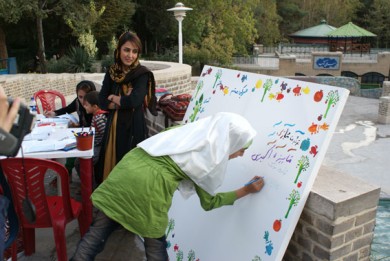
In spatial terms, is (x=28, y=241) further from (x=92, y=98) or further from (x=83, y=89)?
(x=83, y=89)

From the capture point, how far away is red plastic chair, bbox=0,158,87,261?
239 cm

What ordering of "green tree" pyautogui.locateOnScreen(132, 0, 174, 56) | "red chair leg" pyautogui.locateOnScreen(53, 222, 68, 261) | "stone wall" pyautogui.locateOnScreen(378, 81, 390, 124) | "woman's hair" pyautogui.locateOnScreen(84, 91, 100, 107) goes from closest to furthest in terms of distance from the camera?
"red chair leg" pyautogui.locateOnScreen(53, 222, 68, 261) < "woman's hair" pyautogui.locateOnScreen(84, 91, 100, 107) < "stone wall" pyautogui.locateOnScreen(378, 81, 390, 124) < "green tree" pyautogui.locateOnScreen(132, 0, 174, 56)

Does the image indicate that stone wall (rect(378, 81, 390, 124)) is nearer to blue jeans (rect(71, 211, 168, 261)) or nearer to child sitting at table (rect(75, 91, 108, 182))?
child sitting at table (rect(75, 91, 108, 182))

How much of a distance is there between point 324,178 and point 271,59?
977 inches

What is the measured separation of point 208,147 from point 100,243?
94 cm

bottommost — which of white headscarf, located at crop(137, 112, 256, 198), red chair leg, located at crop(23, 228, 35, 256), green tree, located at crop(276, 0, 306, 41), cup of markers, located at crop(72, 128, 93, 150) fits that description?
red chair leg, located at crop(23, 228, 35, 256)

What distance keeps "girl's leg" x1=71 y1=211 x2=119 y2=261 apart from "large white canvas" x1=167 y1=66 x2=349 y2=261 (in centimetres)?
67

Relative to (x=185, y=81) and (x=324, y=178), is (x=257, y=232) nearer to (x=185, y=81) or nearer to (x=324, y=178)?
(x=324, y=178)

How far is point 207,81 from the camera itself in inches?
132

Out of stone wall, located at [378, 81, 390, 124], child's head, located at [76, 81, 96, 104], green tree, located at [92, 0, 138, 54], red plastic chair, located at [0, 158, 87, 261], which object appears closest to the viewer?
red plastic chair, located at [0, 158, 87, 261]

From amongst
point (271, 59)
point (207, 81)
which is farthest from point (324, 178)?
point (271, 59)

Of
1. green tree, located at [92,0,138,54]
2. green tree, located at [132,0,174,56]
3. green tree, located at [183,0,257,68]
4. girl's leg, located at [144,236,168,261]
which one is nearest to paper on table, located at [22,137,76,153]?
girl's leg, located at [144,236,168,261]

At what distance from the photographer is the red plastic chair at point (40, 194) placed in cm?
239

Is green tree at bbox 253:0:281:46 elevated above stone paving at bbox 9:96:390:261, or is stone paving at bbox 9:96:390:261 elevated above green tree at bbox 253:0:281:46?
green tree at bbox 253:0:281:46
